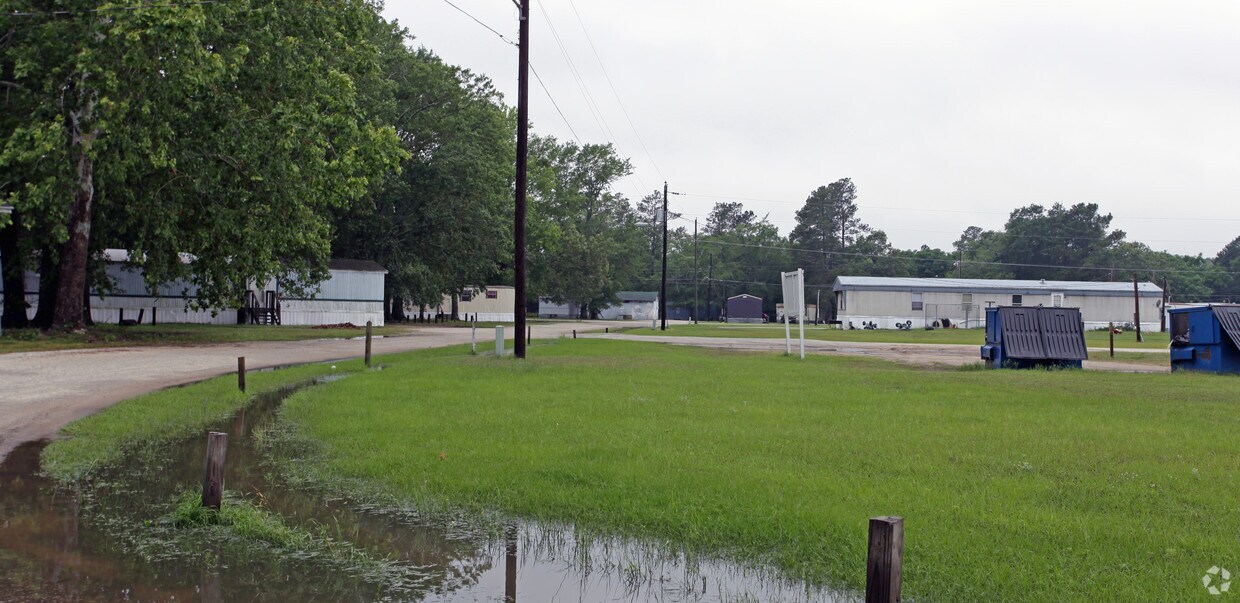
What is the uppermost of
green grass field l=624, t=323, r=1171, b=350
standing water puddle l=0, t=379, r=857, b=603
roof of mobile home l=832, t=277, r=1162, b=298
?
roof of mobile home l=832, t=277, r=1162, b=298

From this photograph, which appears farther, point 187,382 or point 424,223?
point 424,223

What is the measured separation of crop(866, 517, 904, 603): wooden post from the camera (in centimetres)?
409

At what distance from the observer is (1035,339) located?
894 inches

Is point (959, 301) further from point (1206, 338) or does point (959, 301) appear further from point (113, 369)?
point (113, 369)

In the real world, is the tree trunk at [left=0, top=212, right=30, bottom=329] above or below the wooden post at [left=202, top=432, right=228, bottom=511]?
above

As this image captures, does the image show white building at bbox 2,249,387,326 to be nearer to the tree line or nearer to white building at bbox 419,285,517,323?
the tree line

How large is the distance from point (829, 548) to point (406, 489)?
383 cm

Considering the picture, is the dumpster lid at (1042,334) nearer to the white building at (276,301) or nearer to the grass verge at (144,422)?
the grass verge at (144,422)

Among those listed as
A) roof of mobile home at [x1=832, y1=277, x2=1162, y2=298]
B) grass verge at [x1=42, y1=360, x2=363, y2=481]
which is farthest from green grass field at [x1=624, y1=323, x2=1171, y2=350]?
grass verge at [x1=42, y1=360, x2=363, y2=481]

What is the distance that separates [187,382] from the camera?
17.9m

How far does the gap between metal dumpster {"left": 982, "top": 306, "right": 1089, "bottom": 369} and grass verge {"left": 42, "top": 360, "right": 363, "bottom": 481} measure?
52.8 feet

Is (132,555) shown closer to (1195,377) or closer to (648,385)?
(648,385)

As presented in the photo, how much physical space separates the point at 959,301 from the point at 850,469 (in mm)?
68535

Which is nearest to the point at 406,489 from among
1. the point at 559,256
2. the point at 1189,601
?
the point at 1189,601
